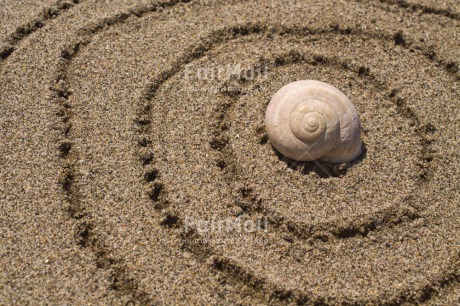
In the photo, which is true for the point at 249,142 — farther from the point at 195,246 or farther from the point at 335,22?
the point at 335,22

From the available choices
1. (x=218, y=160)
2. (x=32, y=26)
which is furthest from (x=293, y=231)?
(x=32, y=26)

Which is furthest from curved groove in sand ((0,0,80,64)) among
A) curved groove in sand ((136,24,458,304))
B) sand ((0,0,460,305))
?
curved groove in sand ((136,24,458,304))

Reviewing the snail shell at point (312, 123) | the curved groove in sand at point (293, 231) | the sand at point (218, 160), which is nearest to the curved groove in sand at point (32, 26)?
the sand at point (218, 160)

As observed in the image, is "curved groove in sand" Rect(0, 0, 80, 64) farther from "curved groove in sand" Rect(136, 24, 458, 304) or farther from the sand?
"curved groove in sand" Rect(136, 24, 458, 304)

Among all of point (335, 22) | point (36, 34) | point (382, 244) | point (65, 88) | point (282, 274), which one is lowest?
point (282, 274)

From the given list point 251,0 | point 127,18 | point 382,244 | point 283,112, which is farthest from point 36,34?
point 382,244

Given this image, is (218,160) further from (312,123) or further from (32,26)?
(32,26)
